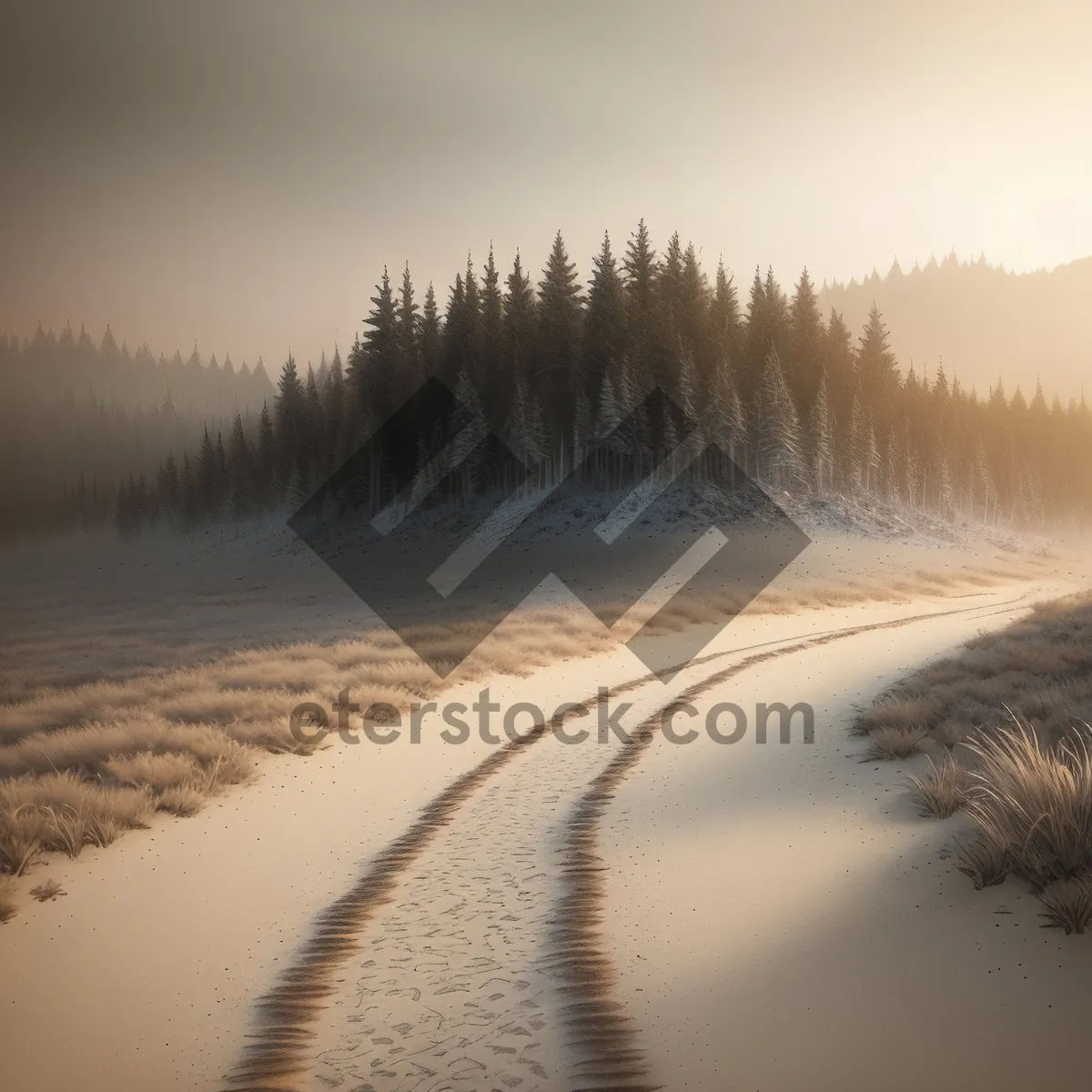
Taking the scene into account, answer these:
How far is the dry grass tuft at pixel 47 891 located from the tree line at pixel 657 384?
55.0 m

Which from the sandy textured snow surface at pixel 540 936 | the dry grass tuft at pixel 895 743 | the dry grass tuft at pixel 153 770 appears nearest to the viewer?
the sandy textured snow surface at pixel 540 936

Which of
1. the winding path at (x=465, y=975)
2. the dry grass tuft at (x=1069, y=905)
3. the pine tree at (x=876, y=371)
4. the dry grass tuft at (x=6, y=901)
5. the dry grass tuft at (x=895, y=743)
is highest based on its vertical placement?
the pine tree at (x=876, y=371)

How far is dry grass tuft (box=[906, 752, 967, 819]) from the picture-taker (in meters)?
7.93

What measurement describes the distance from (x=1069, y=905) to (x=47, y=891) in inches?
399

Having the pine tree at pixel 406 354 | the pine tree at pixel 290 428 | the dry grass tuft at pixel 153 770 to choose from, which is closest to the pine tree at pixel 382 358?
the pine tree at pixel 406 354

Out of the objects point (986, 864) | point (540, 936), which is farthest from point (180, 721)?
point (986, 864)

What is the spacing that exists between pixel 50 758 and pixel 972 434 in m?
112

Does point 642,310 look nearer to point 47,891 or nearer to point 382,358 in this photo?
point 382,358

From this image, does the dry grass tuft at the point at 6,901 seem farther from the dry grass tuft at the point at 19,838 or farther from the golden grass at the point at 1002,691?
the golden grass at the point at 1002,691

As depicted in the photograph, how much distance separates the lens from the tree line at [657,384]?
6359 cm

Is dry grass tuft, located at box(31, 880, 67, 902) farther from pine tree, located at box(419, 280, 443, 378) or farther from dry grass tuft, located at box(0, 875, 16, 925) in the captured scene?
pine tree, located at box(419, 280, 443, 378)

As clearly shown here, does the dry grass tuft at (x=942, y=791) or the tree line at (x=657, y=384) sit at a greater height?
the tree line at (x=657, y=384)

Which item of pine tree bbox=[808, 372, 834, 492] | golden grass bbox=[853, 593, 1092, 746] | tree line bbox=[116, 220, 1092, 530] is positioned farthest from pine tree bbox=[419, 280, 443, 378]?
golden grass bbox=[853, 593, 1092, 746]

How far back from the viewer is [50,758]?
1266cm
